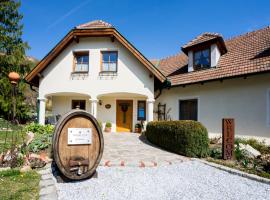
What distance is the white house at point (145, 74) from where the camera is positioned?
12781 millimetres

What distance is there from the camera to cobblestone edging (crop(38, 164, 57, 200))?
4517 mm

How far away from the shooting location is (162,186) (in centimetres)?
556

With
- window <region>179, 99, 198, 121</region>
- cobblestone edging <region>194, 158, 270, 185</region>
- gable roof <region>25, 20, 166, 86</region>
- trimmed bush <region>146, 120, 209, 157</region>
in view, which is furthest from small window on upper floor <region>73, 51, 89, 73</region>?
cobblestone edging <region>194, 158, 270, 185</region>

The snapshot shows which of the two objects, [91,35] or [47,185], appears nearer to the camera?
[47,185]

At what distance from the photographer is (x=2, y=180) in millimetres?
5375

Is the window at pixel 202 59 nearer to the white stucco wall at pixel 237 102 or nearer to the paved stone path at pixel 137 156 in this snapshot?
the white stucco wall at pixel 237 102

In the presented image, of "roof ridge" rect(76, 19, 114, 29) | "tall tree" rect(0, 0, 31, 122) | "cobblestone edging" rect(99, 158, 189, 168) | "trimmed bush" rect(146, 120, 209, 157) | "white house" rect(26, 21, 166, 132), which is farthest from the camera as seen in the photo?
"tall tree" rect(0, 0, 31, 122)

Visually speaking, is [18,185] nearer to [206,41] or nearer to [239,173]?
[239,173]

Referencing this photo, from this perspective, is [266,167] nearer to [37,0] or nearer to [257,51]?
[257,51]

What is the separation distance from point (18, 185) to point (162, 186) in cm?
316

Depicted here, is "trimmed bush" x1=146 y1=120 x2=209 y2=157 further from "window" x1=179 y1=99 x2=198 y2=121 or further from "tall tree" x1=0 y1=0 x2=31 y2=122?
"tall tree" x1=0 y1=0 x2=31 y2=122

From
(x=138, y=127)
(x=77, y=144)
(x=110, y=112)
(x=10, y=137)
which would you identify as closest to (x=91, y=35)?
(x=110, y=112)

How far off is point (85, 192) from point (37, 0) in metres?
11.2

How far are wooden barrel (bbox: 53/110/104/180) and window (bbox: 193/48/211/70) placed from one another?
9993 mm
